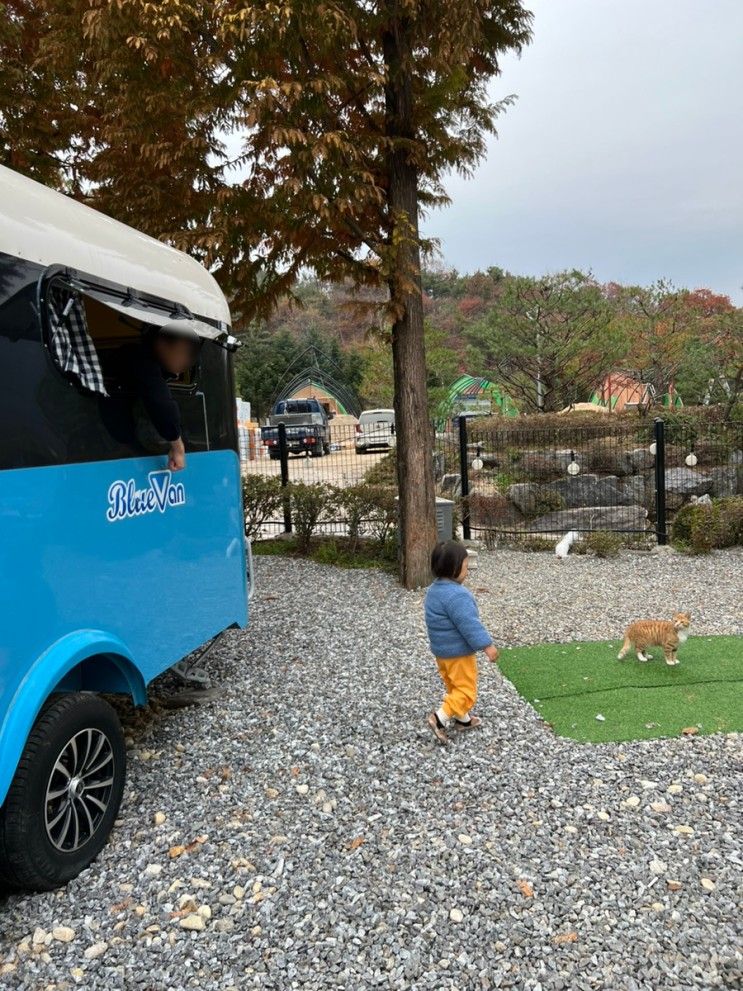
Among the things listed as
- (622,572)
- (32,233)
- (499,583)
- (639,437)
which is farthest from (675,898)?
(639,437)

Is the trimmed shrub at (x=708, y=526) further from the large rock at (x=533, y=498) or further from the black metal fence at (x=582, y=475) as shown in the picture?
the large rock at (x=533, y=498)

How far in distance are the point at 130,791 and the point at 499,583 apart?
5362 millimetres

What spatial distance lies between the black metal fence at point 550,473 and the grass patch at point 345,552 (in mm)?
262

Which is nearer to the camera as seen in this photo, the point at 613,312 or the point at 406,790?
the point at 406,790

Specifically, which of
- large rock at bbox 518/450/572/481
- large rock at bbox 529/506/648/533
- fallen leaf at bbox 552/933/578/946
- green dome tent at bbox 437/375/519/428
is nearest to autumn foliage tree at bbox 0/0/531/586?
large rock at bbox 529/506/648/533

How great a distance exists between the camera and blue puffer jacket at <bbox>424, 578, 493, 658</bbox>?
A: 13.2 feet

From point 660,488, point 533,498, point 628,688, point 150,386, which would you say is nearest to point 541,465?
point 533,498

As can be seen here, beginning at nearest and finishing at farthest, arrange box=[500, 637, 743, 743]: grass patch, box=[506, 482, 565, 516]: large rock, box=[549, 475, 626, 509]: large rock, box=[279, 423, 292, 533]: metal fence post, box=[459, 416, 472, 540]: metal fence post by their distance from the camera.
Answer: box=[500, 637, 743, 743]: grass patch → box=[279, 423, 292, 533]: metal fence post → box=[459, 416, 472, 540]: metal fence post → box=[506, 482, 565, 516]: large rock → box=[549, 475, 626, 509]: large rock

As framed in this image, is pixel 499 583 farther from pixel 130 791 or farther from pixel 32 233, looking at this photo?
pixel 32 233

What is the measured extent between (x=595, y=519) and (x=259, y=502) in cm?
602

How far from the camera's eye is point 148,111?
270 inches

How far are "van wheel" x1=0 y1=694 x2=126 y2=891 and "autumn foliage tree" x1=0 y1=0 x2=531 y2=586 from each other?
4788mm

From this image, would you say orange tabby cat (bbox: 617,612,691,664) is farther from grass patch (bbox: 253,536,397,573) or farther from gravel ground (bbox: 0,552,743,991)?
grass patch (bbox: 253,536,397,573)

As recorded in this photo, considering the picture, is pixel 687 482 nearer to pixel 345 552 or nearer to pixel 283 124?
pixel 345 552
